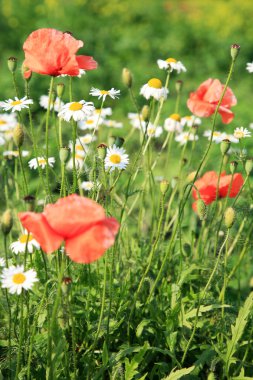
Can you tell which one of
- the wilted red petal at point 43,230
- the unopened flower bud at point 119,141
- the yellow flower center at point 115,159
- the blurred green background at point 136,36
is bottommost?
the wilted red petal at point 43,230

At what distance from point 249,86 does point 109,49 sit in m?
1.45

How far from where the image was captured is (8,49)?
19.3 ft

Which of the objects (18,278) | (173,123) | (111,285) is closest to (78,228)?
(18,278)

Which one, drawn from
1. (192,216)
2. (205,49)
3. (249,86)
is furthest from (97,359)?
(205,49)

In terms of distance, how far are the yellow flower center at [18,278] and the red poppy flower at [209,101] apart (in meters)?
0.89

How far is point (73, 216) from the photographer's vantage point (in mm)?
1097

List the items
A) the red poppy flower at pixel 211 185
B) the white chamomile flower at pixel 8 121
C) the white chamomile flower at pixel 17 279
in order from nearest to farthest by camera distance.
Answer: the white chamomile flower at pixel 17 279, the red poppy flower at pixel 211 185, the white chamomile flower at pixel 8 121

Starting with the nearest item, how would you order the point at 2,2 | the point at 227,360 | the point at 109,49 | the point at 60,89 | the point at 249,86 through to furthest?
1. the point at 227,360
2. the point at 60,89
3. the point at 249,86
4. the point at 109,49
5. the point at 2,2

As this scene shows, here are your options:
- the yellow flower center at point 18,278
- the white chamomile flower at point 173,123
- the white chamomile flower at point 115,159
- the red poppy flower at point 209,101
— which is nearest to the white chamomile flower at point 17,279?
the yellow flower center at point 18,278

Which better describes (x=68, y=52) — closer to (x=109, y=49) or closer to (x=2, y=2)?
(x=109, y=49)

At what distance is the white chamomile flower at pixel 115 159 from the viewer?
1681 mm

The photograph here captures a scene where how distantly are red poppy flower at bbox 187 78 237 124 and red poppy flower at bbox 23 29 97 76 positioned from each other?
22.2 inches

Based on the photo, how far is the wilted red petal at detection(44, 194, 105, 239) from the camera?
1.09 meters

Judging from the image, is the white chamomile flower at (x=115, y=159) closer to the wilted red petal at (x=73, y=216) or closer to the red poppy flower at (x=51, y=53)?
the red poppy flower at (x=51, y=53)
